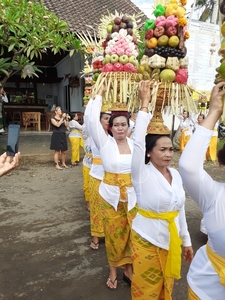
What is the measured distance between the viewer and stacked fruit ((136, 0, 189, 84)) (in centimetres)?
201

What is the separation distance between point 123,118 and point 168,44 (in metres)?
0.88

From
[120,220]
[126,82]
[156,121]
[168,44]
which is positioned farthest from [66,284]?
[168,44]

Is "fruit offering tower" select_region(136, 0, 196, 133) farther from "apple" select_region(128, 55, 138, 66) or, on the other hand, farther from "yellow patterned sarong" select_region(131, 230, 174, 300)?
"yellow patterned sarong" select_region(131, 230, 174, 300)

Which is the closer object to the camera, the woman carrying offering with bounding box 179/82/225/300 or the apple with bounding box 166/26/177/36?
the woman carrying offering with bounding box 179/82/225/300

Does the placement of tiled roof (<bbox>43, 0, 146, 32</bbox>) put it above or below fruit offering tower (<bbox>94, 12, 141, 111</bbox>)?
above

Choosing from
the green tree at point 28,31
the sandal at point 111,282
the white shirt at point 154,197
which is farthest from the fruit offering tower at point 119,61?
the green tree at point 28,31

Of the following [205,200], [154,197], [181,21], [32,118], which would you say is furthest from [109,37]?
[32,118]

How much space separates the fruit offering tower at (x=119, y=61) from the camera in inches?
101

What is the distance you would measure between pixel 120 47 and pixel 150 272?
2035mm

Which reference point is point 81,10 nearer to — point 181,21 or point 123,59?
point 123,59

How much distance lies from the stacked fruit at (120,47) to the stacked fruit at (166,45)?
1.69ft

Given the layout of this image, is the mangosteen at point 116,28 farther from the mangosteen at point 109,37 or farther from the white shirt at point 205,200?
the white shirt at point 205,200

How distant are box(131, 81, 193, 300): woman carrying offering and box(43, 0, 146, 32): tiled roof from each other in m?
8.90

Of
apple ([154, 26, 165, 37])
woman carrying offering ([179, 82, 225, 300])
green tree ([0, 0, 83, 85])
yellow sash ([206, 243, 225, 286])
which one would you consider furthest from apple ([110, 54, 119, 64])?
green tree ([0, 0, 83, 85])
